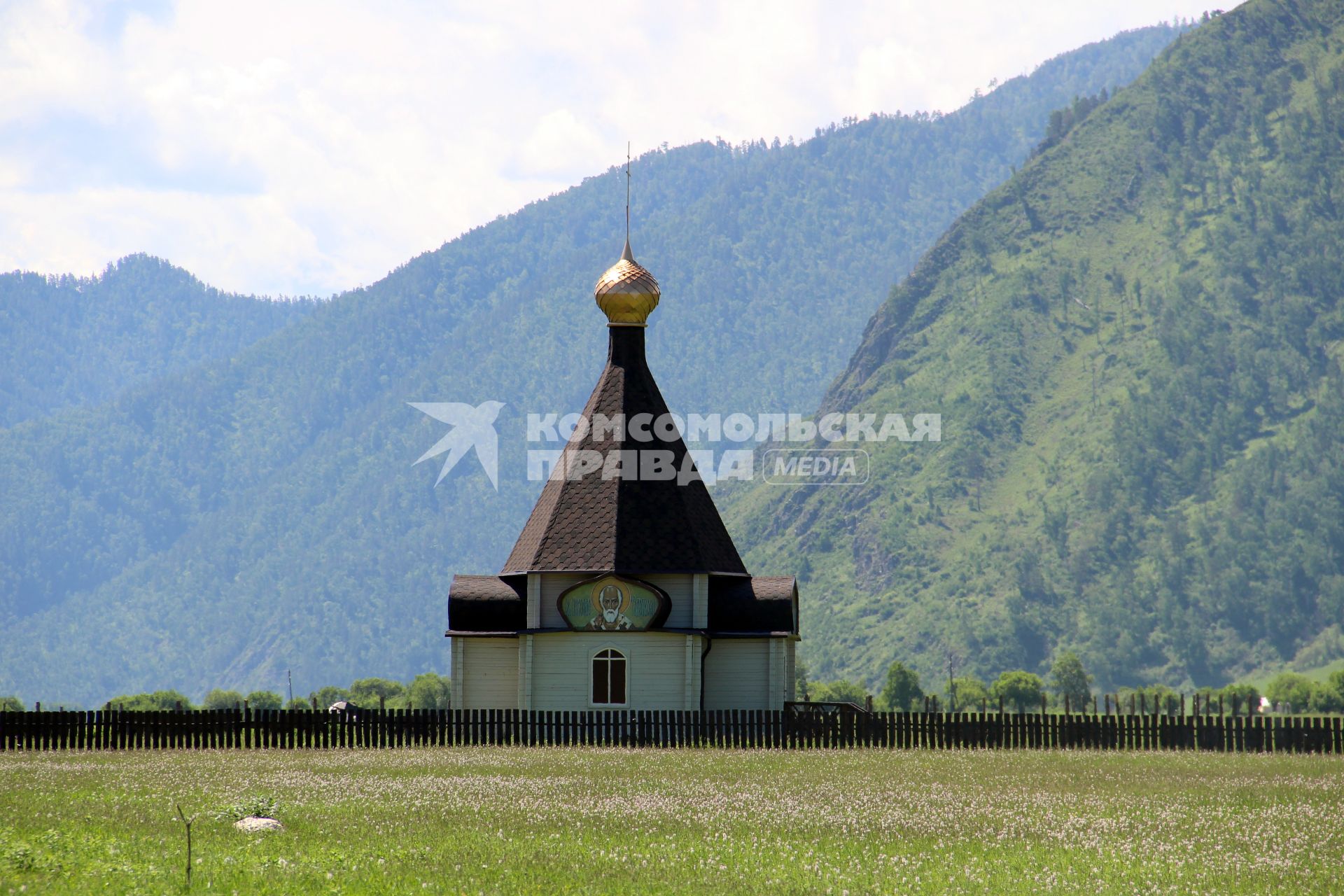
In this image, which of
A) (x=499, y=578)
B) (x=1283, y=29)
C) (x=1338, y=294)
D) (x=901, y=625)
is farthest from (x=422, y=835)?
(x=1283, y=29)

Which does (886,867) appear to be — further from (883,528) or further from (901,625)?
(883,528)

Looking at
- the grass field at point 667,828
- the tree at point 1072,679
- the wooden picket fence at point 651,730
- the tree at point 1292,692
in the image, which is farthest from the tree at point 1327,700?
the grass field at point 667,828

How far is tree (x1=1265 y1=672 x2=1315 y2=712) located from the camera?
3583 inches

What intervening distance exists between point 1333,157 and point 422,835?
17658 centimetres

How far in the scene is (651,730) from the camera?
3431cm

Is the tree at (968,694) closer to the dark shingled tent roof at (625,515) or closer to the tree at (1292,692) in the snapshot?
the tree at (1292,692)

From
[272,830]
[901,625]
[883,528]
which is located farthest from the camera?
[883,528]

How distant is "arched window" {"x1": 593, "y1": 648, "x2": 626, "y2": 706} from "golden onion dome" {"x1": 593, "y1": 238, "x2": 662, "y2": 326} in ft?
26.8

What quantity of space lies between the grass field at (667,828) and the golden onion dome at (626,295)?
49.4 ft

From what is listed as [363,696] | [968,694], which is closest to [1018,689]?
[968,694]

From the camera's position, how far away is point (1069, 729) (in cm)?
3638

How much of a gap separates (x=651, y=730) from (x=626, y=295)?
11510 mm

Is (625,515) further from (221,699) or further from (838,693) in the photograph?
(221,699)

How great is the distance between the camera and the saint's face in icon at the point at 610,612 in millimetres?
37344
